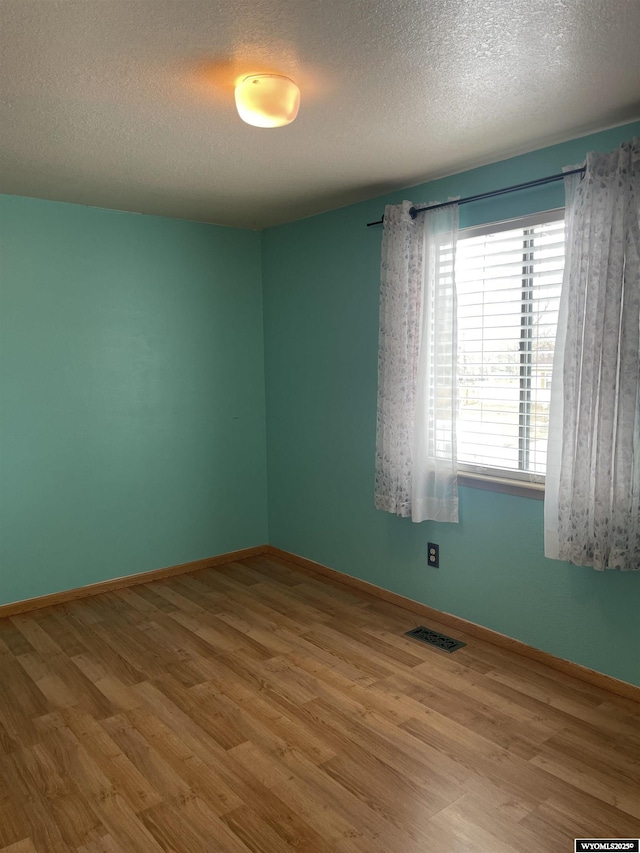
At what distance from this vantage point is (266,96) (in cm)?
212

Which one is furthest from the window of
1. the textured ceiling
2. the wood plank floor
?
the wood plank floor

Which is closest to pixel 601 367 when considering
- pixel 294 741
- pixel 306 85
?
pixel 306 85

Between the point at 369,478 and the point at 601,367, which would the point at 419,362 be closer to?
the point at 369,478

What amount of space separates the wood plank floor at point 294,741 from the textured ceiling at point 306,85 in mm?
2363

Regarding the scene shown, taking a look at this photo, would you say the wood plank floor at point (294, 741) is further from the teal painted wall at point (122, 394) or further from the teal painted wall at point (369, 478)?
the teal painted wall at point (122, 394)

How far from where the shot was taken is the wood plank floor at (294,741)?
2.00 m

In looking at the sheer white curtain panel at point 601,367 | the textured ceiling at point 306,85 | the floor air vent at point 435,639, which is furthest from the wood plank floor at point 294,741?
the textured ceiling at point 306,85

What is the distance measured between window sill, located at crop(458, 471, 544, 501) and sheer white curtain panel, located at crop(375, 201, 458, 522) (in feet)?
0.22

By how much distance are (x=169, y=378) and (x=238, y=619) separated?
1642 mm

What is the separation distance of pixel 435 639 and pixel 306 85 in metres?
2.60

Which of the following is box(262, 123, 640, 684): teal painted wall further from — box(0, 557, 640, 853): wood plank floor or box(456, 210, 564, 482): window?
box(0, 557, 640, 853): wood plank floor

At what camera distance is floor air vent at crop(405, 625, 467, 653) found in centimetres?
325

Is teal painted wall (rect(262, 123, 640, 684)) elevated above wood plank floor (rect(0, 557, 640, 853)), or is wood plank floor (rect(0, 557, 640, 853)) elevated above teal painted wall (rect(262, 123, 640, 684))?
teal painted wall (rect(262, 123, 640, 684))

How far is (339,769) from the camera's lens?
7.51ft
